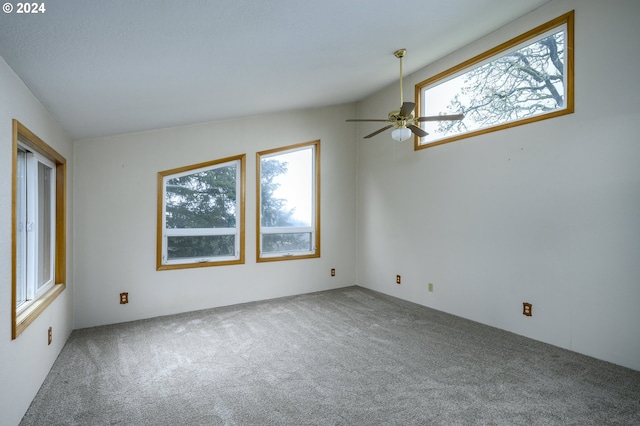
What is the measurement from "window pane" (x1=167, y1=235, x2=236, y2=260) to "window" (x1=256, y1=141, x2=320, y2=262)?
435 mm

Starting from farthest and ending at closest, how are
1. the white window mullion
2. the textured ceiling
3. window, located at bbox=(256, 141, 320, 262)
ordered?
window, located at bbox=(256, 141, 320, 262)
the white window mullion
the textured ceiling

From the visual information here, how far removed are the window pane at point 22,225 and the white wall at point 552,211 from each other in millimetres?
3796

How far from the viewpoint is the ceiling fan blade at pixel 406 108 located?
328 cm

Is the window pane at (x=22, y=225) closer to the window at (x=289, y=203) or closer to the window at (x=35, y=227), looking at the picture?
the window at (x=35, y=227)

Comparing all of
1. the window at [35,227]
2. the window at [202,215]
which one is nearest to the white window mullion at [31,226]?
the window at [35,227]

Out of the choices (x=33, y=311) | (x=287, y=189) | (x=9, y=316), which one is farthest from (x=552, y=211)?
(x=33, y=311)

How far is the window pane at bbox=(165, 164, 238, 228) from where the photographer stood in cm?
439

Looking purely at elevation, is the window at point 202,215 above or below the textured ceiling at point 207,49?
below

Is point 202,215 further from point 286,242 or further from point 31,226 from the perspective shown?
point 31,226

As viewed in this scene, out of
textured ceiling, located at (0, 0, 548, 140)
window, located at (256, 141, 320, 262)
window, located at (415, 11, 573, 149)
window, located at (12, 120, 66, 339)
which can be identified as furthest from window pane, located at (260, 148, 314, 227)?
window, located at (12, 120, 66, 339)

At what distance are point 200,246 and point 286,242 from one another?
4.41ft

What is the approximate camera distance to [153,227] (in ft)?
13.7

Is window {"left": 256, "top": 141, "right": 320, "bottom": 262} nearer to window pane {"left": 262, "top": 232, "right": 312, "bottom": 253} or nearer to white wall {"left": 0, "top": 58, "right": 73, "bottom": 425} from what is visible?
window pane {"left": 262, "top": 232, "right": 312, "bottom": 253}

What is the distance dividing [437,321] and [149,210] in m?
3.77
